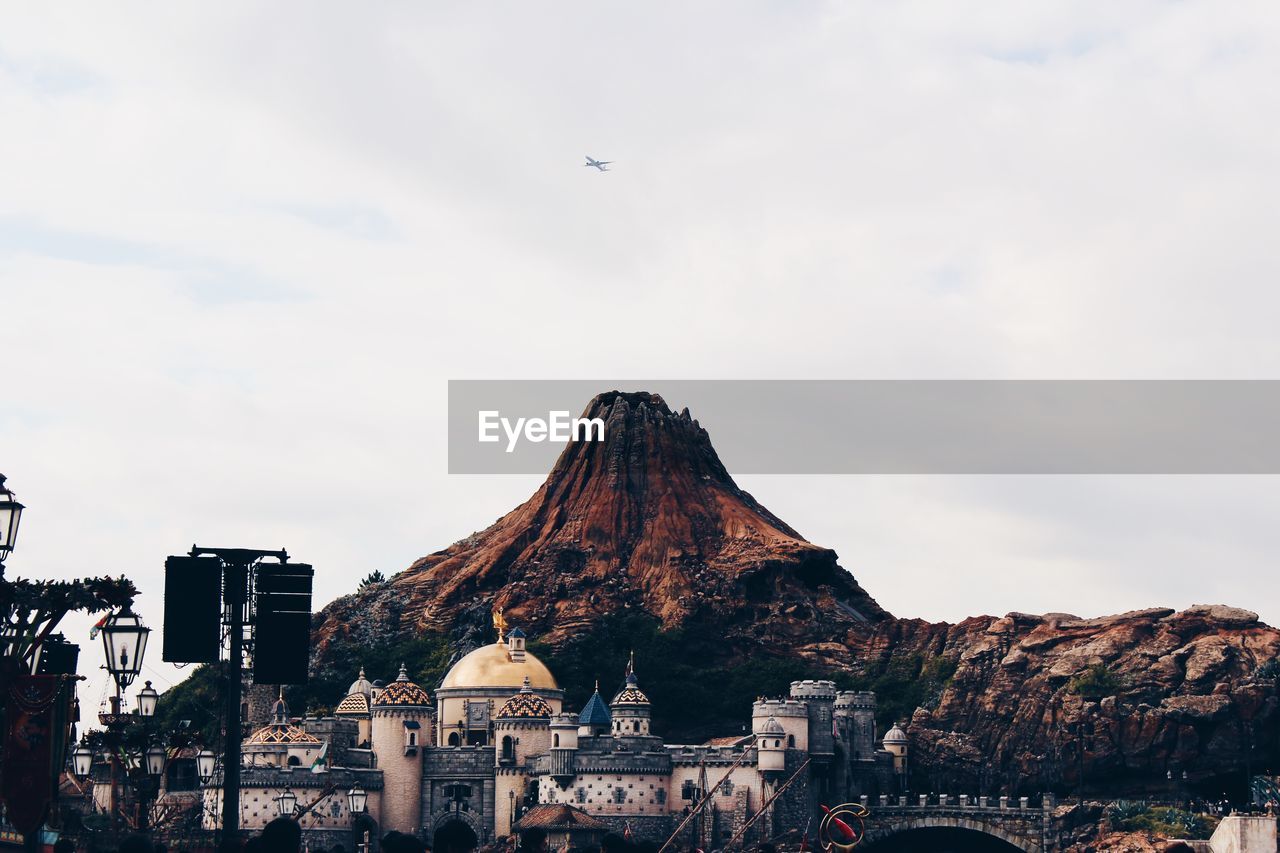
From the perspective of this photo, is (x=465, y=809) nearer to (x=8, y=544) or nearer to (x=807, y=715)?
(x=807, y=715)

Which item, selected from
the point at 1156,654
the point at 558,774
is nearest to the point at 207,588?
the point at 558,774

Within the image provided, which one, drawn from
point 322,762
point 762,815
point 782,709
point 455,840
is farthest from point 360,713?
point 455,840

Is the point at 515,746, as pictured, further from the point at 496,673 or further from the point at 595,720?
the point at 496,673

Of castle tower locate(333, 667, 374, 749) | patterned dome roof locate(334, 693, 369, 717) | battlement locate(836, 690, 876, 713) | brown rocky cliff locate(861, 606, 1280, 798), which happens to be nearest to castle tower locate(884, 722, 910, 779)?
brown rocky cliff locate(861, 606, 1280, 798)

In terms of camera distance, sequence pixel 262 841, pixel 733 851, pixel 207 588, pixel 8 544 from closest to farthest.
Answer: pixel 262 841 < pixel 8 544 < pixel 207 588 < pixel 733 851

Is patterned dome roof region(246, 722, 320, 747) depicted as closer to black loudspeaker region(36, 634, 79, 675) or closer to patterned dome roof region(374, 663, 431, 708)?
patterned dome roof region(374, 663, 431, 708)
